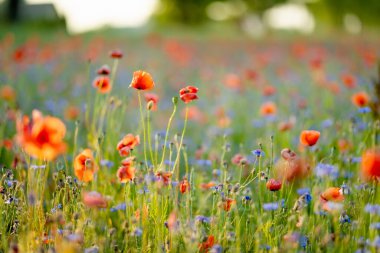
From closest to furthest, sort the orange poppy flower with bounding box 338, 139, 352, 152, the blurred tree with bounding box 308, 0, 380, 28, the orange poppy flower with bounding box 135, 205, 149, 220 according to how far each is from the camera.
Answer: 1. the orange poppy flower with bounding box 135, 205, 149, 220
2. the orange poppy flower with bounding box 338, 139, 352, 152
3. the blurred tree with bounding box 308, 0, 380, 28

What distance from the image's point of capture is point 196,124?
17.1 feet

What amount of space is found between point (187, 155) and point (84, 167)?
1.83 metres

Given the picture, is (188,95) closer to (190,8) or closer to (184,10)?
(190,8)

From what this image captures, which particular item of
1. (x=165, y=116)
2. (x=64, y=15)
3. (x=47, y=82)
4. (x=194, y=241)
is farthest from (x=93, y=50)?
(x=64, y=15)

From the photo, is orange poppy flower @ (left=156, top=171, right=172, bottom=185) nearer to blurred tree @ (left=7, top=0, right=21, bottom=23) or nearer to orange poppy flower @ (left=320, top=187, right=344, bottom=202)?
orange poppy flower @ (left=320, top=187, right=344, bottom=202)

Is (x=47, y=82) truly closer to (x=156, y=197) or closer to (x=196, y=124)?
(x=196, y=124)

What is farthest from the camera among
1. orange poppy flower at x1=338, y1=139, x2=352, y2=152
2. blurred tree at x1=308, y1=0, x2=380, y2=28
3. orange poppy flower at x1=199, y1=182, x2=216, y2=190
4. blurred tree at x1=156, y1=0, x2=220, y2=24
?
blurred tree at x1=308, y1=0, x2=380, y2=28

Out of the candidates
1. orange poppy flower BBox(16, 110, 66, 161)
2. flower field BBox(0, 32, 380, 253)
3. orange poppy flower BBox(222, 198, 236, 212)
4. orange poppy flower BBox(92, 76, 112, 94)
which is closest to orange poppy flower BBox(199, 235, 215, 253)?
flower field BBox(0, 32, 380, 253)

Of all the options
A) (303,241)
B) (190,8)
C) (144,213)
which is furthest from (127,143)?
(190,8)

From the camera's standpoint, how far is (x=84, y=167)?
227 centimetres

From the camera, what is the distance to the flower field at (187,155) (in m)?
2.09

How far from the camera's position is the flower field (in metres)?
2.09

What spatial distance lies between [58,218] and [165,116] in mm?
3673

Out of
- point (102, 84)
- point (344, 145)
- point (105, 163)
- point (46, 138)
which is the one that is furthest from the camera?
point (344, 145)
